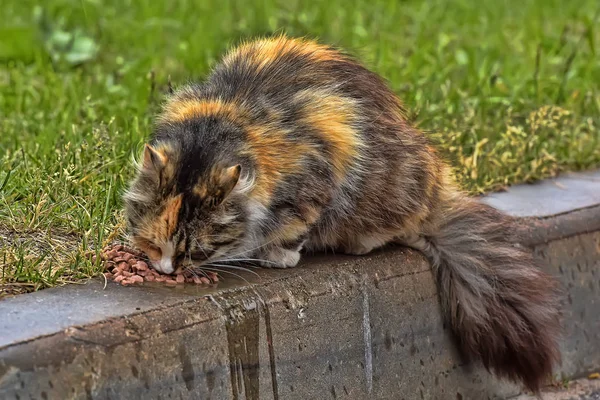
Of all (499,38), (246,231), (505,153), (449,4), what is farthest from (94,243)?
(449,4)

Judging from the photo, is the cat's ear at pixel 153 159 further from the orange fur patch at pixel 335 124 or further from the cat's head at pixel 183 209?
the orange fur patch at pixel 335 124

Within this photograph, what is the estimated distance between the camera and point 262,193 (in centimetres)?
387

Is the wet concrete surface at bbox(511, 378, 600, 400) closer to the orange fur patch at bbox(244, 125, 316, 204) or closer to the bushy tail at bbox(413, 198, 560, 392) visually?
the bushy tail at bbox(413, 198, 560, 392)

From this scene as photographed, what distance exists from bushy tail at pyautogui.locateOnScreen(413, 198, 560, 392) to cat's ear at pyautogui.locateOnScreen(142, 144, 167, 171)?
1.21m

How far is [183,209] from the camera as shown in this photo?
3.68 meters

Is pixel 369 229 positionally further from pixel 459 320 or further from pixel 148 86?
pixel 148 86

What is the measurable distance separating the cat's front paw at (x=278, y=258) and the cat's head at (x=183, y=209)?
0.67 ft

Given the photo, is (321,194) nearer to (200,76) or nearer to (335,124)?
(335,124)

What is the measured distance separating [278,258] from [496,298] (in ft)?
3.00

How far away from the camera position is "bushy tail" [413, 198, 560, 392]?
168 inches

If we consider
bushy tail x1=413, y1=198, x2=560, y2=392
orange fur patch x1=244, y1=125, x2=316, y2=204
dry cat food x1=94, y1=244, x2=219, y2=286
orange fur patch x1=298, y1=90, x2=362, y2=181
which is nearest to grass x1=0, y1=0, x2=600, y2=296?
dry cat food x1=94, y1=244, x2=219, y2=286

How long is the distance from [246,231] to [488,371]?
1264mm

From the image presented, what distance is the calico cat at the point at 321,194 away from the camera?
12.3 ft

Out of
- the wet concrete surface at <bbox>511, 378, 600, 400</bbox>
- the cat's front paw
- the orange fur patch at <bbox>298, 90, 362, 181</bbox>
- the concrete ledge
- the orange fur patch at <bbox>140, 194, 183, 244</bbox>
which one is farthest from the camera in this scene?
the wet concrete surface at <bbox>511, 378, 600, 400</bbox>
